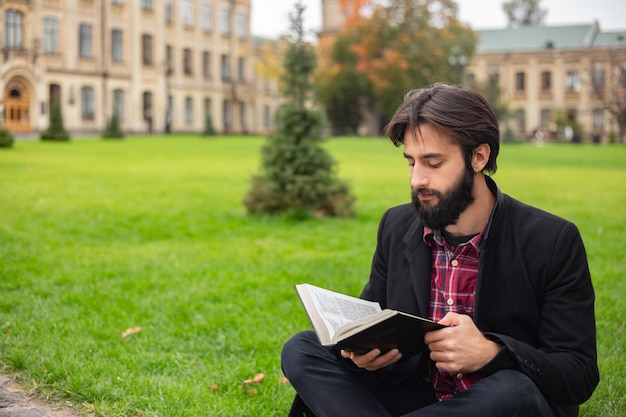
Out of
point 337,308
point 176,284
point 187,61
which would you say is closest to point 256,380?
point 337,308

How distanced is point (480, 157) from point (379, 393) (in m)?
1.11

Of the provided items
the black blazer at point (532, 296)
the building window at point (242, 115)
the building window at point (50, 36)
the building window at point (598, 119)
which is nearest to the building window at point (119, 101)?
the building window at point (50, 36)

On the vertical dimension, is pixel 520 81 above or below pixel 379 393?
above

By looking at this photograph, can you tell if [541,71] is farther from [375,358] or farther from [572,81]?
[375,358]

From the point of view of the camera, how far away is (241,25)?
61.3 metres

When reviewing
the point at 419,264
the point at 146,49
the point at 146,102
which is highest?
the point at 146,49

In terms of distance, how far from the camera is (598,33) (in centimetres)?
6762

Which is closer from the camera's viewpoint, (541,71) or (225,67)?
(225,67)

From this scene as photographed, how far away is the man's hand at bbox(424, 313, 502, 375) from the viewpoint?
101 inches

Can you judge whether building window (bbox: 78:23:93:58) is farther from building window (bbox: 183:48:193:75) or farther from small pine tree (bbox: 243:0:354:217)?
small pine tree (bbox: 243:0:354:217)

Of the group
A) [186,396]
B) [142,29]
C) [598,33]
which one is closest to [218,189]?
[186,396]

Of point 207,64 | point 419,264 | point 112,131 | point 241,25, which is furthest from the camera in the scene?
point 241,25

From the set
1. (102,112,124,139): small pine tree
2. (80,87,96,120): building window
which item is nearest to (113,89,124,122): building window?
(80,87,96,120): building window

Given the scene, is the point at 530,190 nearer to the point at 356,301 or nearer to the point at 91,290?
the point at 91,290
